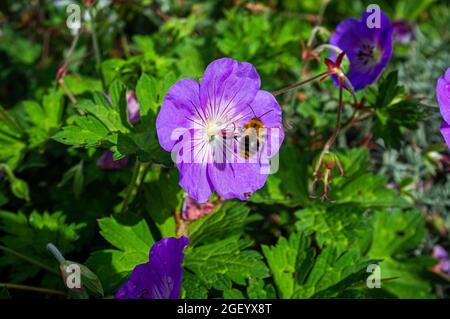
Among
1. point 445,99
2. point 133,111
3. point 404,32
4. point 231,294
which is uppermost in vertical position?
point 404,32

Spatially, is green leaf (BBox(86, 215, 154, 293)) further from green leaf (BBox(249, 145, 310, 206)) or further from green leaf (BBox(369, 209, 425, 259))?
green leaf (BBox(369, 209, 425, 259))

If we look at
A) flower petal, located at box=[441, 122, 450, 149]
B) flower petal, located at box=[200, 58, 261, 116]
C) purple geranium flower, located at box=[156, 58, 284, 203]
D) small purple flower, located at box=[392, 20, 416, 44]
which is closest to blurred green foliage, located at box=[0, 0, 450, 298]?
purple geranium flower, located at box=[156, 58, 284, 203]

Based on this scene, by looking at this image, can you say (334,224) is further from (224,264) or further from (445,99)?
(445,99)

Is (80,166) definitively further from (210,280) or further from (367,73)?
(367,73)

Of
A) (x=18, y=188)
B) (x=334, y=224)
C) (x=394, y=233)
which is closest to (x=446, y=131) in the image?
(x=334, y=224)

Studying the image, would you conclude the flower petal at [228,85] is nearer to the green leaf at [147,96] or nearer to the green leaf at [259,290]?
the green leaf at [147,96]

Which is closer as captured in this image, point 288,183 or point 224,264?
point 224,264
